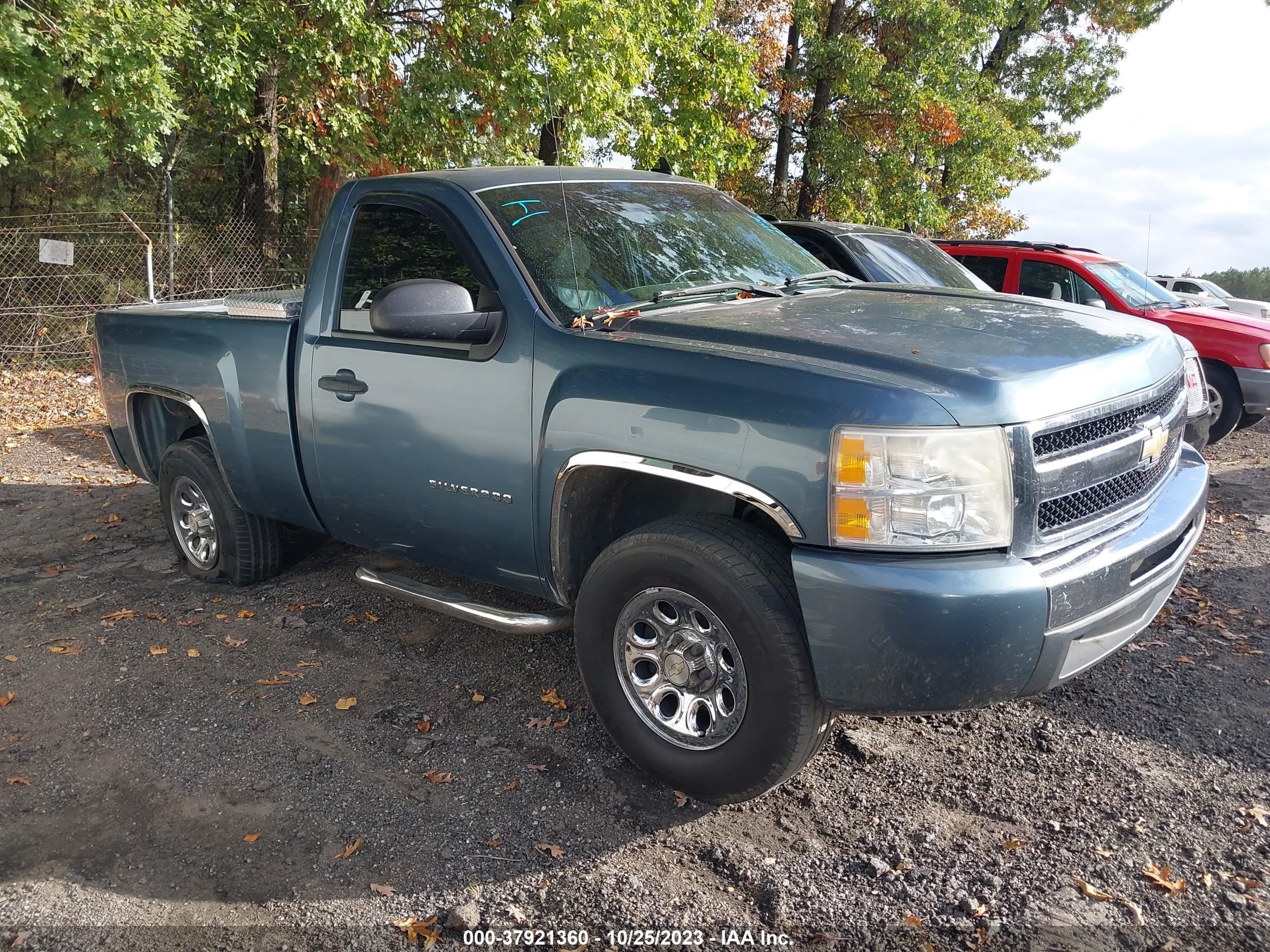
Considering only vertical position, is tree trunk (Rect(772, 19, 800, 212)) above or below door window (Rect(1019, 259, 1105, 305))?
above

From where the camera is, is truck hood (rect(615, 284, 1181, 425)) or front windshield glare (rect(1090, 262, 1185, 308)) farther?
front windshield glare (rect(1090, 262, 1185, 308))

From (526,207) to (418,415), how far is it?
897 millimetres

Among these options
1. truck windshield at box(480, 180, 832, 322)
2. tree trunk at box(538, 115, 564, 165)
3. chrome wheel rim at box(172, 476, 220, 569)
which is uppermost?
tree trunk at box(538, 115, 564, 165)

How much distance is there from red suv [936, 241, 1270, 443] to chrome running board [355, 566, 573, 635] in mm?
6748

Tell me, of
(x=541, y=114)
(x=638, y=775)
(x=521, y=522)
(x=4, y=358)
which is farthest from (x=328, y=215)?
(x=4, y=358)

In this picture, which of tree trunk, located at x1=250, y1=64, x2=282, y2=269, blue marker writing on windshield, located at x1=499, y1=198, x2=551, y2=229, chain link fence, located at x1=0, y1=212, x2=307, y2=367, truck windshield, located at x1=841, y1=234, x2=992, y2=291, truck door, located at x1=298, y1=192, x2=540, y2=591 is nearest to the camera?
truck door, located at x1=298, y1=192, x2=540, y2=591

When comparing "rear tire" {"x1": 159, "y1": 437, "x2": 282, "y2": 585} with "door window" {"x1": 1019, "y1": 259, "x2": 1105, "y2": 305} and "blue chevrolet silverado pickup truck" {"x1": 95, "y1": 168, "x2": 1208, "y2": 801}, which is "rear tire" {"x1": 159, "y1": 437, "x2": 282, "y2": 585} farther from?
"door window" {"x1": 1019, "y1": 259, "x2": 1105, "y2": 305}

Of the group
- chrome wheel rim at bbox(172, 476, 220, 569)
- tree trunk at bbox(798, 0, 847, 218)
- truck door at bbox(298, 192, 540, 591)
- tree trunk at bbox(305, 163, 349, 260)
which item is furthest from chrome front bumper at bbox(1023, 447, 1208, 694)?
tree trunk at bbox(798, 0, 847, 218)

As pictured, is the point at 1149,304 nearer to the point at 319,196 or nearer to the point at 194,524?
the point at 194,524

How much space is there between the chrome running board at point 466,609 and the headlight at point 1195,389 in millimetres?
4350

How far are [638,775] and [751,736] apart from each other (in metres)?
0.63

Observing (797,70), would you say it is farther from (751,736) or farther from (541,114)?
(751,736)

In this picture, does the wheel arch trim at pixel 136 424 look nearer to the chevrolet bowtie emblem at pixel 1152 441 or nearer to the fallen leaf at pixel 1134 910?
the chevrolet bowtie emblem at pixel 1152 441

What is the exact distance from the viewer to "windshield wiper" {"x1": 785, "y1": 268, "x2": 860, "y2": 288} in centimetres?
413
